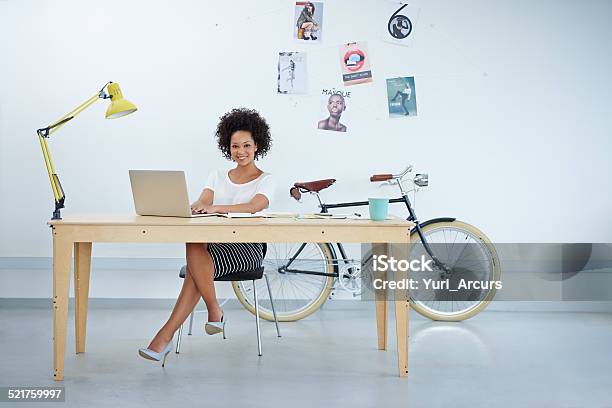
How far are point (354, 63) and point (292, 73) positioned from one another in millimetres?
387

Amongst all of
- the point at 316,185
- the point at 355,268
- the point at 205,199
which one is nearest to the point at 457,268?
the point at 355,268

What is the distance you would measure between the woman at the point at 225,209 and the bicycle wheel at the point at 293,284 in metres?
0.78

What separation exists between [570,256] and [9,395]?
3496mm

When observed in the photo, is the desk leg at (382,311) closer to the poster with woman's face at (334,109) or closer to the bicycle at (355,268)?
the bicycle at (355,268)

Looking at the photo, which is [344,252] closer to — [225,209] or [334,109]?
[334,109]

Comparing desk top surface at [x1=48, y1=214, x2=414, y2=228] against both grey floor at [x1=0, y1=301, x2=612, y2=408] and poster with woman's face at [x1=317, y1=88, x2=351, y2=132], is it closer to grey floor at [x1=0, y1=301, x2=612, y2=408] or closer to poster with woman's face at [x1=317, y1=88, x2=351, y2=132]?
grey floor at [x1=0, y1=301, x2=612, y2=408]

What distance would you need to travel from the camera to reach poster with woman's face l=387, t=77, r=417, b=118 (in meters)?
5.08

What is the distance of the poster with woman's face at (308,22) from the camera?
5.04 metres

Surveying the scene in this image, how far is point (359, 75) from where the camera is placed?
5.07m

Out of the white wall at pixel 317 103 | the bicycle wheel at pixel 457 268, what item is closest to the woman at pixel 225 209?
the white wall at pixel 317 103

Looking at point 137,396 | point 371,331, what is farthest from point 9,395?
point 371,331

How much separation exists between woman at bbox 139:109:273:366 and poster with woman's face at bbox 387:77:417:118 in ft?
3.59

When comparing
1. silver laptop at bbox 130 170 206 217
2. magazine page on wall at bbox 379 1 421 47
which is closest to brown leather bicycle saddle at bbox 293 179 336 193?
magazine page on wall at bbox 379 1 421 47

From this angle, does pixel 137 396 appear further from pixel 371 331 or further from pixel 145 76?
pixel 145 76
